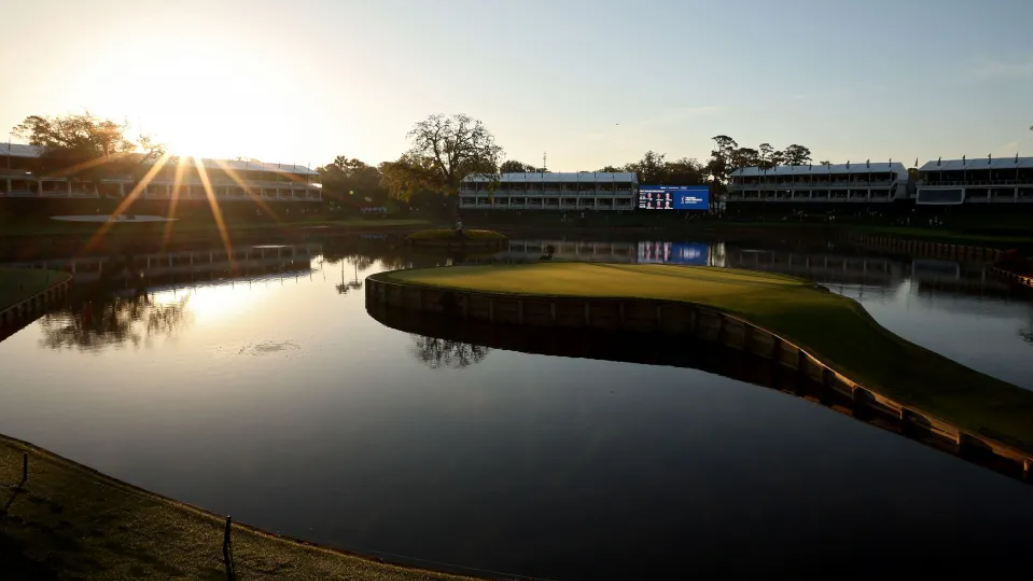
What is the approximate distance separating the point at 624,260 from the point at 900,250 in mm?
42811

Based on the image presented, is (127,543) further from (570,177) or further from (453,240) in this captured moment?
(570,177)

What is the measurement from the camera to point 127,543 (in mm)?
12742

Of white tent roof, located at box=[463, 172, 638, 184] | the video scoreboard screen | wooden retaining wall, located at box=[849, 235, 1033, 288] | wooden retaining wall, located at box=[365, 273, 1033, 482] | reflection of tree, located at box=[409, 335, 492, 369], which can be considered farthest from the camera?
white tent roof, located at box=[463, 172, 638, 184]

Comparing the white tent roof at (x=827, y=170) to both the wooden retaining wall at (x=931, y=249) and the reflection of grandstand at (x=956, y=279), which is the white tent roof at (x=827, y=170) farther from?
the reflection of grandstand at (x=956, y=279)

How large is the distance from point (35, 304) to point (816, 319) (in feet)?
151

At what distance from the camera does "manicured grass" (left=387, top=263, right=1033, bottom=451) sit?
22.3 m

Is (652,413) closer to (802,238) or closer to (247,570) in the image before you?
(247,570)

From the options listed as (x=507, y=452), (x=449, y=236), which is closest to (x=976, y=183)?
(x=449, y=236)

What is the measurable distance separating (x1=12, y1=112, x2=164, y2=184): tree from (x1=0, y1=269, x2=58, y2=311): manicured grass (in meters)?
78.0

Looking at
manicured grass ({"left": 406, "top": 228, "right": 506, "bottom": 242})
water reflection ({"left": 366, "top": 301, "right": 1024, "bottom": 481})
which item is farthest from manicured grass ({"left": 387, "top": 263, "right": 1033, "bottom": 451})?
manicured grass ({"left": 406, "top": 228, "right": 506, "bottom": 242})

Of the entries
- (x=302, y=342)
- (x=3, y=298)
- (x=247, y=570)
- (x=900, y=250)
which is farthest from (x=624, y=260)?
A: (x=247, y=570)

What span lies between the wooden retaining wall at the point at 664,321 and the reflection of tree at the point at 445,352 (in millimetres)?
5325

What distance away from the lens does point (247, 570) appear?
39.7 ft

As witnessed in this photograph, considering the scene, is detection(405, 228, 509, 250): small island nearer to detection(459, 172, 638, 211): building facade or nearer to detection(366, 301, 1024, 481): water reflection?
detection(366, 301, 1024, 481): water reflection
